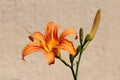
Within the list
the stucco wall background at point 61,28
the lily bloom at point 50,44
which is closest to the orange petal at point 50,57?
the lily bloom at point 50,44

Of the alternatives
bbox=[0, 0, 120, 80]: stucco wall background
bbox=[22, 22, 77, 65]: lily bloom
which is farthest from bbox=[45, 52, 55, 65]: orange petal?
bbox=[0, 0, 120, 80]: stucco wall background

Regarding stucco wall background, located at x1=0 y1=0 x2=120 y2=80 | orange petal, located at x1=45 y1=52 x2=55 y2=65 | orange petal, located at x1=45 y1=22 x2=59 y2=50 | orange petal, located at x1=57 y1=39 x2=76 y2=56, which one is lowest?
orange petal, located at x1=45 y1=52 x2=55 y2=65

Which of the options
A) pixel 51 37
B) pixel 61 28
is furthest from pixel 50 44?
pixel 61 28

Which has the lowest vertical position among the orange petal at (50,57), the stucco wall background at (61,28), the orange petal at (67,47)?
the orange petal at (50,57)

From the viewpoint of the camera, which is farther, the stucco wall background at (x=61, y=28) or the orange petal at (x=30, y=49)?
the stucco wall background at (x=61, y=28)

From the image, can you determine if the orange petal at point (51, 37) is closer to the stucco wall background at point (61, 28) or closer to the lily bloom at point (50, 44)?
the lily bloom at point (50, 44)

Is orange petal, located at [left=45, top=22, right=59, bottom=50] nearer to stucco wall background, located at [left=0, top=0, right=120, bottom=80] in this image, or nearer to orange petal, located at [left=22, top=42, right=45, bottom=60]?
orange petal, located at [left=22, top=42, right=45, bottom=60]

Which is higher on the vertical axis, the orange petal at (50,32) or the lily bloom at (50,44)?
the orange petal at (50,32)

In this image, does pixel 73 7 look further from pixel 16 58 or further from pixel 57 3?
pixel 16 58

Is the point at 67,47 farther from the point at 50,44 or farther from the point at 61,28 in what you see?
the point at 61,28

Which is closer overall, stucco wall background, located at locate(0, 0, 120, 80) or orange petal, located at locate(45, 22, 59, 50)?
orange petal, located at locate(45, 22, 59, 50)
